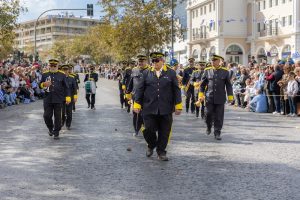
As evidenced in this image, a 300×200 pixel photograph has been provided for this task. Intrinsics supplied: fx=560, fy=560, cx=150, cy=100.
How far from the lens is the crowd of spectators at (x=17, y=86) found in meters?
26.3

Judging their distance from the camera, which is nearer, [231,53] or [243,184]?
[243,184]

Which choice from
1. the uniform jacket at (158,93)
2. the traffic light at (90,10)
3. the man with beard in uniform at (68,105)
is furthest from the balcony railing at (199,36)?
the uniform jacket at (158,93)

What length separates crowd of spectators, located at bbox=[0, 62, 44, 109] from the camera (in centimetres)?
2630

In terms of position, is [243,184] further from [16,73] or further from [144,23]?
[144,23]

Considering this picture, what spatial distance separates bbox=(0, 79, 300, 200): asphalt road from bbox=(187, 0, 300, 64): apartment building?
159ft

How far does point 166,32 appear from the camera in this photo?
169 feet

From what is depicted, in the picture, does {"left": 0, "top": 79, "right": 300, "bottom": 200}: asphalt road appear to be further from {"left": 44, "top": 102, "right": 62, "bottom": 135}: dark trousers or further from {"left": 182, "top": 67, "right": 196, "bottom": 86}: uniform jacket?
{"left": 182, "top": 67, "right": 196, "bottom": 86}: uniform jacket

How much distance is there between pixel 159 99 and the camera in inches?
389

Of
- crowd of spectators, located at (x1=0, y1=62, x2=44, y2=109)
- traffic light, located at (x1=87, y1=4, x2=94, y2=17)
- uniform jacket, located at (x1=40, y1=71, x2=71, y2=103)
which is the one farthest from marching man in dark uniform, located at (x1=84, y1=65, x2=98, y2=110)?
traffic light, located at (x1=87, y1=4, x2=94, y2=17)

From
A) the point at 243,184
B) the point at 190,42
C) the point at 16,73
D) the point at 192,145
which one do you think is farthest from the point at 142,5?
the point at 243,184

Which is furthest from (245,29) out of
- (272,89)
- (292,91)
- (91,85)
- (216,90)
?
(216,90)

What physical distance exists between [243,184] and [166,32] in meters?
44.4

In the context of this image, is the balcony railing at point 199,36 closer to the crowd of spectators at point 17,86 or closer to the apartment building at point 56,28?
the crowd of spectators at point 17,86

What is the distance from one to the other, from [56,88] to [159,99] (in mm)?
4348
